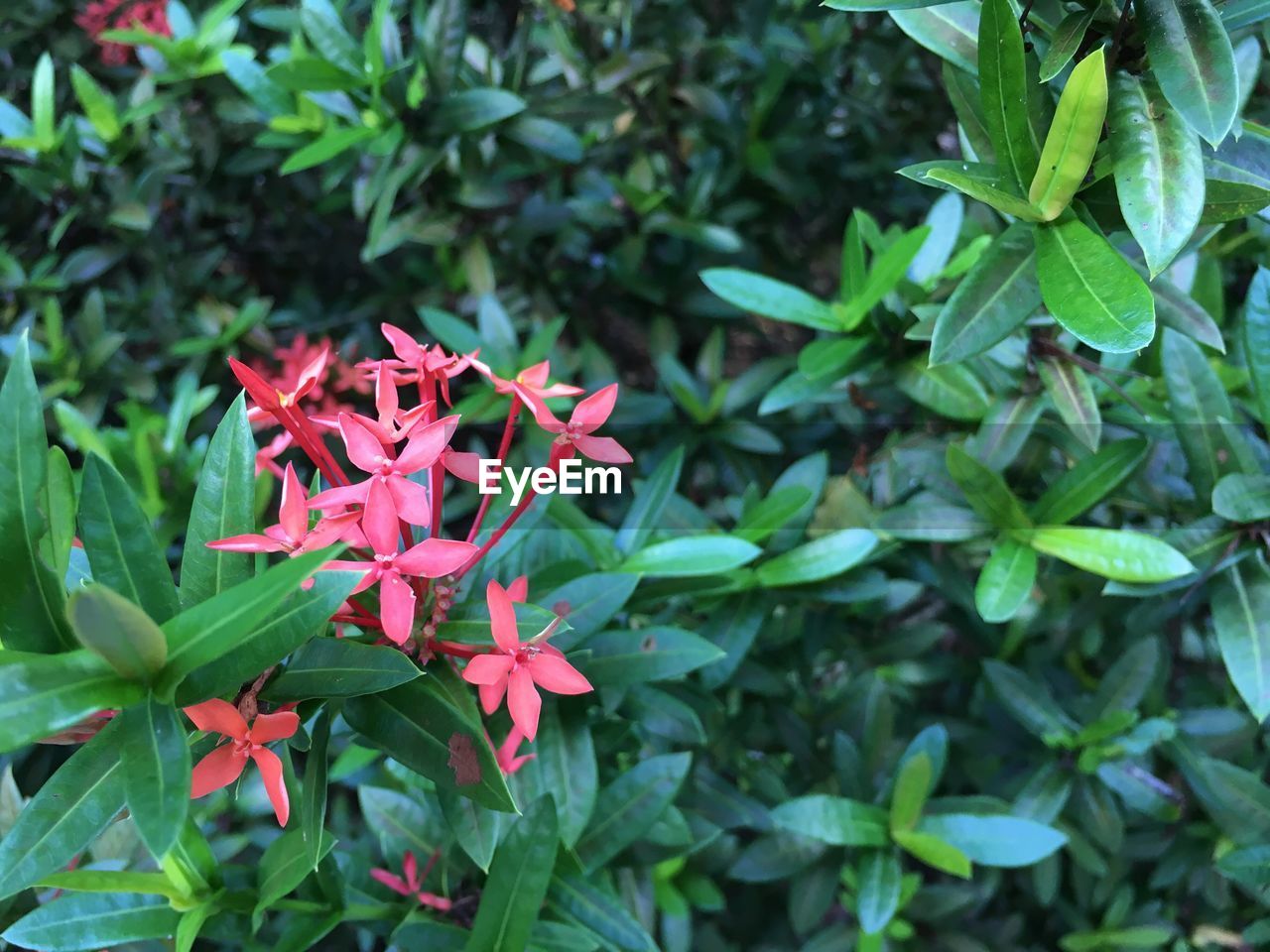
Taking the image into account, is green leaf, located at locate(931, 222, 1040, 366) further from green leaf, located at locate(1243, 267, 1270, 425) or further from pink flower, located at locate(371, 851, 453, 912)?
pink flower, located at locate(371, 851, 453, 912)

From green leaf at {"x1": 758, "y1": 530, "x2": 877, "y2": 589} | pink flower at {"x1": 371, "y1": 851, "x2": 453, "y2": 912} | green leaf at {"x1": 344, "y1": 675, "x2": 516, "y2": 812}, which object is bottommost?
pink flower at {"x1": 371, "y1": 851, "x2": 453, "y2": 912}

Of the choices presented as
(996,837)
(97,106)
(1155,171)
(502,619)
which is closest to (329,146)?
(97,106)

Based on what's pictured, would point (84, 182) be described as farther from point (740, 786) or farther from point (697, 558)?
point (740, 786)

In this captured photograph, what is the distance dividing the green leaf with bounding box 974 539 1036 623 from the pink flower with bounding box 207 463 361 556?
66 centimetres

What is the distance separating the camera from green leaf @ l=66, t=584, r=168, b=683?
448 mm

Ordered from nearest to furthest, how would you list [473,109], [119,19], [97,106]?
[473,109] < [97,106] < [119,19]

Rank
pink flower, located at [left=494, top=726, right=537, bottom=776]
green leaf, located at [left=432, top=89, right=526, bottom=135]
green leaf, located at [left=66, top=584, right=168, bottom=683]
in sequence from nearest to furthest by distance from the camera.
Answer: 1. green leaf, located at [left=66, top=584, right=168, bottom=683]
2. pink flower, located at [left=494, top=726, right=537, bottom=776]
3. green leaf, located at [left=432, top=89, right=526, bottom=135]

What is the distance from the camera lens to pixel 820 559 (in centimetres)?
100

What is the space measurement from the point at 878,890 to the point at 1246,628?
1.66 ft

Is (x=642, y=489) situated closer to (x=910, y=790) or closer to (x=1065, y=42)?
(x=910, y=790)

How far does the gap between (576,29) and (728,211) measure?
0.46 metres

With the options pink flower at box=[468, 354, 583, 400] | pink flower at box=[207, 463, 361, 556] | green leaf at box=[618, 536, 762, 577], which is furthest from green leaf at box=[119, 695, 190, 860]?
green leaf at box=[618, 536, 762, 577]

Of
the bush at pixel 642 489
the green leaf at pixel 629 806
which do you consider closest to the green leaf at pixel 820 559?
the bush at pixel 642 489

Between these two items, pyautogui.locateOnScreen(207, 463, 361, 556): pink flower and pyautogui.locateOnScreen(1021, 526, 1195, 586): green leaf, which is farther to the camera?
pyautogui.locateOnScreen(1021, 526, 1195, 586): green leaf
